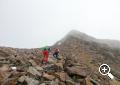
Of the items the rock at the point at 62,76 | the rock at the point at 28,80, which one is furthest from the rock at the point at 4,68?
the rock at the point at 62,76

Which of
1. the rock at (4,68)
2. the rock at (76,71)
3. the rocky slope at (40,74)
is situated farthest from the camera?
the rock at (4,68)

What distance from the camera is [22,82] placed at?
71.3 ft

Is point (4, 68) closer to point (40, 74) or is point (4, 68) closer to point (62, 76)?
point (40, 74)

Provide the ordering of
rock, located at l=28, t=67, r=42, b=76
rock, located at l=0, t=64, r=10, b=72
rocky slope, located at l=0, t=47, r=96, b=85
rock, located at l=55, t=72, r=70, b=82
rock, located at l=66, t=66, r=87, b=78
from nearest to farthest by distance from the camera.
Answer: rocky slope, located at l=0, t=47, r=96, b=85 → rock, located at l=55, t=72, r=70, b=82 → rock, located at l=28, t=67, r=42, b=76 → rock, located at l=66, t=66, r=87, b=78 → rock, located at l=0, t=64, r=10, b=72

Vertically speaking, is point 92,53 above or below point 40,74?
above

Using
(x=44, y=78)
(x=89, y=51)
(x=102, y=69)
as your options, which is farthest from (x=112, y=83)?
(x=89, y=51)

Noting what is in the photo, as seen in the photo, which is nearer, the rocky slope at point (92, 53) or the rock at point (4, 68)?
the rock at point (4, 68)

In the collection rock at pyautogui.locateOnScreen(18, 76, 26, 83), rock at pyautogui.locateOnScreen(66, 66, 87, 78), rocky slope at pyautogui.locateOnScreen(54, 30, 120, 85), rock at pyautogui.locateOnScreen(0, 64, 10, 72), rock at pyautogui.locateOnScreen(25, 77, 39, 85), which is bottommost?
rock at pyautogui.locateOnScreen(25, 77, 39, 85)

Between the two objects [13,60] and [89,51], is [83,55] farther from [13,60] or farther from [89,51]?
[13,60]

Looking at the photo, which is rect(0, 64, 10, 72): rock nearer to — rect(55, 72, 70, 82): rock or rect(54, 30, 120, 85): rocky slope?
rect(55, 72, 70, 82): rock

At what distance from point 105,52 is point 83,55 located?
598 cm

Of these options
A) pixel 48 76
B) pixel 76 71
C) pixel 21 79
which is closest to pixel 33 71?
pixel 48 76

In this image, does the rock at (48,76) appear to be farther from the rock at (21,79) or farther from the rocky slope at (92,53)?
the rocky slope at (92,53)

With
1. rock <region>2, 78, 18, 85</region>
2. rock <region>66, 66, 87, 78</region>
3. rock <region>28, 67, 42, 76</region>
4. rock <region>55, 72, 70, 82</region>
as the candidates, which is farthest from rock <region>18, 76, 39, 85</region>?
rock <region>66, 66, 87, 78</region>
